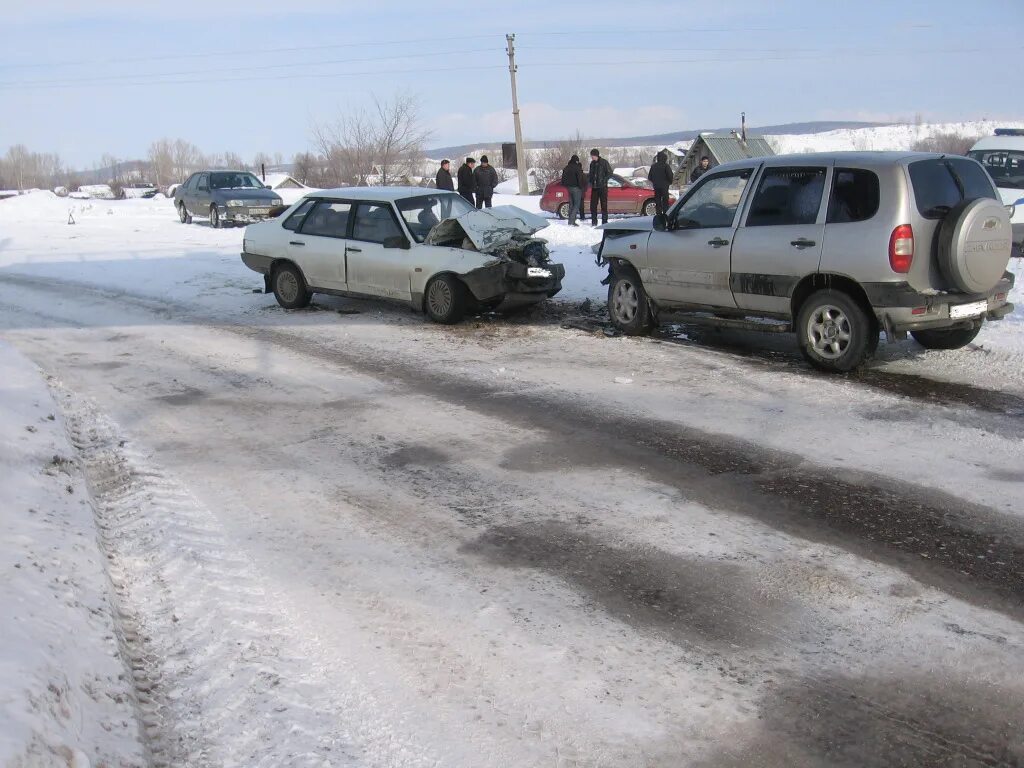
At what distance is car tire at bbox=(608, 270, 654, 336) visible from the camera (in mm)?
Result: 10133

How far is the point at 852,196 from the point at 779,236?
77 cm

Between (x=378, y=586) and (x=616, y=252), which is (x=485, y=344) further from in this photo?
(x=378, y=586)

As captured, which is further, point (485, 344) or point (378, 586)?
point (485, 344)

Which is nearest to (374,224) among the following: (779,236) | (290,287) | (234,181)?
(290,287)

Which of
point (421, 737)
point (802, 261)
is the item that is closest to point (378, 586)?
point (421, 737)

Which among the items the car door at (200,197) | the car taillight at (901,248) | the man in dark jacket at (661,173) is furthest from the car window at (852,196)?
the car door at (200,197)

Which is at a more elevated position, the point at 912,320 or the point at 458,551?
the point at 912,320

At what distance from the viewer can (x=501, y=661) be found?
12.3 feet

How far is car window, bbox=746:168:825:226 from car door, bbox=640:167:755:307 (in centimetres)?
24

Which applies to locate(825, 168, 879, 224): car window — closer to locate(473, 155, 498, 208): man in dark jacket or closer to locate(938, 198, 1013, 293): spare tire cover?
locate(938, 198, 1013, 293): spare tire cover

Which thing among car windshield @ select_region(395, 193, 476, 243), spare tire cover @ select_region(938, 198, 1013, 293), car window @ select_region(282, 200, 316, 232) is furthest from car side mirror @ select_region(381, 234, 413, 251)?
spare tire cover @ select_region(938, 198, 1013, 293)

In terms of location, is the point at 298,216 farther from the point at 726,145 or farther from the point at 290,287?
the point at 726,145

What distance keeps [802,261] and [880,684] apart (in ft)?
17.6

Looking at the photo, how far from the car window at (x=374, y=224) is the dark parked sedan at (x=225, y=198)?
1400 cm
